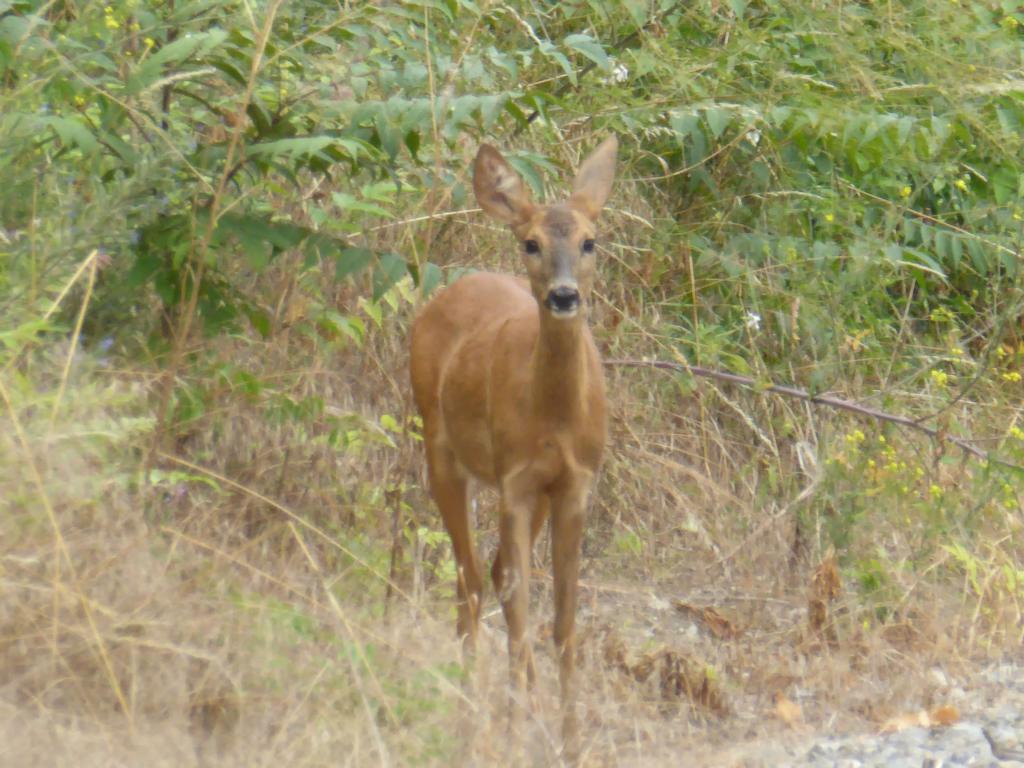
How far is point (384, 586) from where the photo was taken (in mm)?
5562

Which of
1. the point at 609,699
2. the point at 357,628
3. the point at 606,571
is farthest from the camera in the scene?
the point at 606,571

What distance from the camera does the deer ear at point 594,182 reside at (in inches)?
210

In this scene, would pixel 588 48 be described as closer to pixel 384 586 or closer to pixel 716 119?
pixel 716 119

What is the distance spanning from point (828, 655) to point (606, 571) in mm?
1383

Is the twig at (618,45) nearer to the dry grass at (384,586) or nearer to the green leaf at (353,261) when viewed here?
the dry grass at (384,586)

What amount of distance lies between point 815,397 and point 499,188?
6.93 feet

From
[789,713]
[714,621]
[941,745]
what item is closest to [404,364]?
[714,621]

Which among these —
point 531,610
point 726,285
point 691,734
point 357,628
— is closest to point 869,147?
point 726,285

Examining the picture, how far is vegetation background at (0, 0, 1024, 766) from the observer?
4.22 meters

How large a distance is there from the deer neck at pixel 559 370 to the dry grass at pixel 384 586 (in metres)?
0.71

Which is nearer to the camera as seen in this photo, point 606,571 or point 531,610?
point 531,610

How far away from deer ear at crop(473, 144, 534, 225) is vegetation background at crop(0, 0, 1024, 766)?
103mm

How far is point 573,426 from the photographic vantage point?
17.1 ft

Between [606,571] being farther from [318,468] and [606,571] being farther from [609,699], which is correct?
[609,699]
